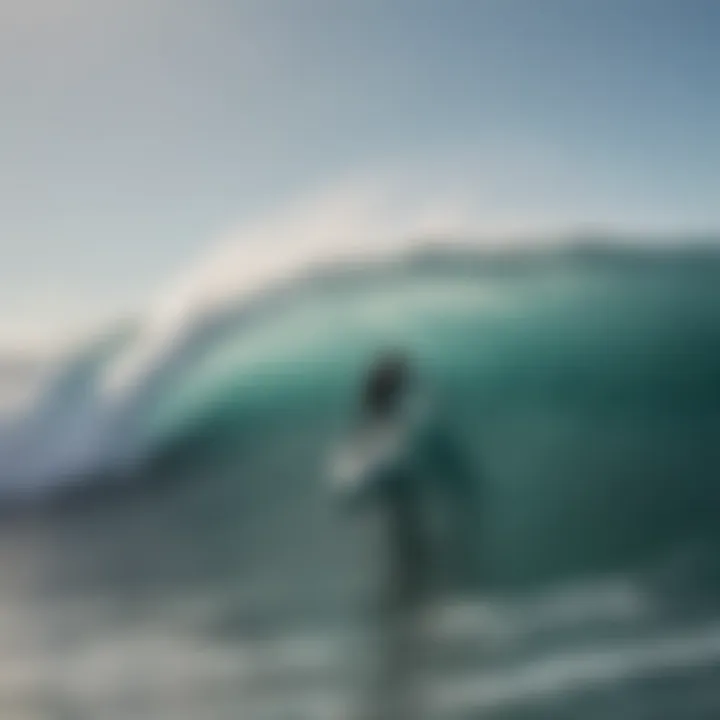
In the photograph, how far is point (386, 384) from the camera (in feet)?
3.58

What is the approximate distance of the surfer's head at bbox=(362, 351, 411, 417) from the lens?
1085mm

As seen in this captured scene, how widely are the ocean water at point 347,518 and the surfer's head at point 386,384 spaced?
2cm

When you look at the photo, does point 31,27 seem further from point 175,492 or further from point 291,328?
point 175,492

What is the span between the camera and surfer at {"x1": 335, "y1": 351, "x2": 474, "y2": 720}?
1.07m

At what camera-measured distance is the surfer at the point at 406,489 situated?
107 centimetres

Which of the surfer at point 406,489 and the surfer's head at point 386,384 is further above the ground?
the surfer's head at point 386,384

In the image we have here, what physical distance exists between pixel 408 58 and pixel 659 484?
0.60 m

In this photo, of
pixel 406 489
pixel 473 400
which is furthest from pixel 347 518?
pixel 473 400

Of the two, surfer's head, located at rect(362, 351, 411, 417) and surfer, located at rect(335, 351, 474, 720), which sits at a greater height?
surfer's head, located at rect(362, 351, 411, 417)

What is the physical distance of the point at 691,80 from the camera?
1199 mm

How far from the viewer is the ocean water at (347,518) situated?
103 cm

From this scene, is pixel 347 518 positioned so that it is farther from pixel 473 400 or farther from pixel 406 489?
pixel 473 400

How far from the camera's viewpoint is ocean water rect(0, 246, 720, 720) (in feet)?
3.37

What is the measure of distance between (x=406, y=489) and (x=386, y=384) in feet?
0.41
